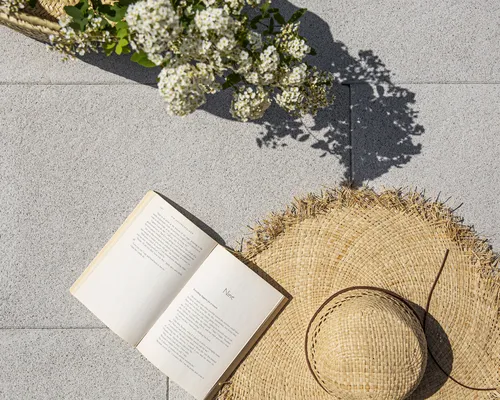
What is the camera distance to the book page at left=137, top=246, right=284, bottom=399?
109 centimetres

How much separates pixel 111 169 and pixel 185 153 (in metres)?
0.19

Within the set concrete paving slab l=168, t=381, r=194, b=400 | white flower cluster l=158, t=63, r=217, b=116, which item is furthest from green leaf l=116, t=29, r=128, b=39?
concrete paving slab l=168, t=381, r=194, b=400

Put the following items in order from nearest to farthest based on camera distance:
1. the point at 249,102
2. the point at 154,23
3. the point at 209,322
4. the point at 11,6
Answer: the point at 154,23
the point at 249,102
the point at 11,6
the point at 209,322

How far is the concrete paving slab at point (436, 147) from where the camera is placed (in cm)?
117

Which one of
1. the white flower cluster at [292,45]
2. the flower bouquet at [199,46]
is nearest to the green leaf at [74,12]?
the flower bouquet at [199,46]

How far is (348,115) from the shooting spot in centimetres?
117

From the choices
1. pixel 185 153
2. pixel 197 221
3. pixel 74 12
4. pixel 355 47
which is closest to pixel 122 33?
pixel 74 12

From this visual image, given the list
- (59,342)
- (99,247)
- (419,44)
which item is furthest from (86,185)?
(419,44)

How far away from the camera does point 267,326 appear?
110 cm

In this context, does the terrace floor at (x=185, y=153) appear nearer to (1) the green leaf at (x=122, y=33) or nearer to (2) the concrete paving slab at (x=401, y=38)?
(2) the concrete paving slab at (x=401, y=38)

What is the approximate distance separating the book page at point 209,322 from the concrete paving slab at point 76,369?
0.08m

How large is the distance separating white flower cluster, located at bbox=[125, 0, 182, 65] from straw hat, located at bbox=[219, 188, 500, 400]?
0.51 metres

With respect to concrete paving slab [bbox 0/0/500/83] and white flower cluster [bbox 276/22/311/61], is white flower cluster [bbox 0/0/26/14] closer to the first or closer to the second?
concrete paving slab [bbox 0/0/500/83]

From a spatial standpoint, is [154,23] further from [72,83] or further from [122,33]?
[72,83]
